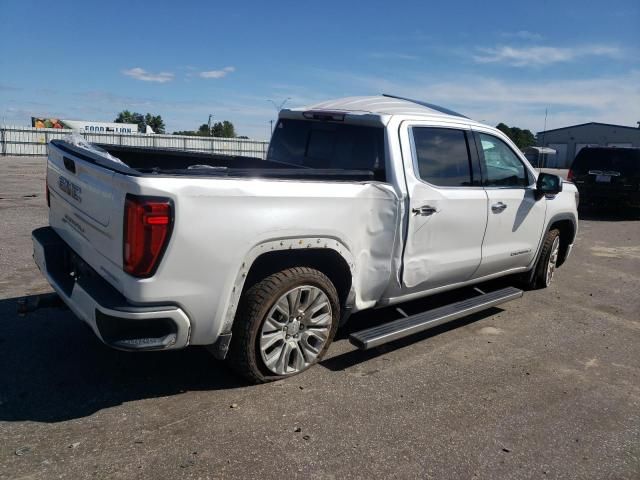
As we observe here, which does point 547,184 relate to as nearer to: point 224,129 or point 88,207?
point 88,207

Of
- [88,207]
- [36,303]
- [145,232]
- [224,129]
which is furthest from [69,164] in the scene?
[224,129]

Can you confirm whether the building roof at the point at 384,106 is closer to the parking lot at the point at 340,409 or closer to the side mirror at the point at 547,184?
the side mirror at the point at 547,184

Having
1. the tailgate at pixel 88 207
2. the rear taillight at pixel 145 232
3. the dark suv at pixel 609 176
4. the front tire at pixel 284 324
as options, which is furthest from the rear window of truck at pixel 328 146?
the dark suv at pixel 609 176

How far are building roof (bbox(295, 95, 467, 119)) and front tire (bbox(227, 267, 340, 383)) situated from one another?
5.03 ft

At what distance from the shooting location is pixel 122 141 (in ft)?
125

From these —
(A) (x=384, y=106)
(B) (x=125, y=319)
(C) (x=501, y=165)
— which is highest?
(A) (x=384, y=106)

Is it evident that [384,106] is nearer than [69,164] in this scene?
No

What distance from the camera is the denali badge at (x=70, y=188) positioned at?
352cm

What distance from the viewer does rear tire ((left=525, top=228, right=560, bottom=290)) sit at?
615cm

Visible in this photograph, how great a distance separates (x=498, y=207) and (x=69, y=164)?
3.58 metres

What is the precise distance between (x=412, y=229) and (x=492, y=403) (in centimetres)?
135

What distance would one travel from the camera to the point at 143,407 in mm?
3342

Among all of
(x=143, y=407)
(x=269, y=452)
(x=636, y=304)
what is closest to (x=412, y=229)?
(x=269, y=452)

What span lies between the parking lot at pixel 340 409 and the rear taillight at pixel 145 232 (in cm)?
96
